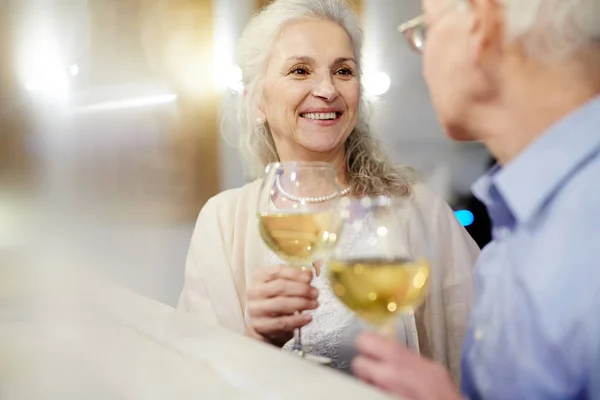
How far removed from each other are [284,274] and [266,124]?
672 millimetres

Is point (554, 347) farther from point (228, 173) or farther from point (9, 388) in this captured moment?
point (228, 173)

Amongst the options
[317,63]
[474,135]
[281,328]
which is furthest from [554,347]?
[317,63]

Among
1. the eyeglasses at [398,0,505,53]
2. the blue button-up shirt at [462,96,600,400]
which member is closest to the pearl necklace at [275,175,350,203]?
the eyeglasses at [398,0,505,53]

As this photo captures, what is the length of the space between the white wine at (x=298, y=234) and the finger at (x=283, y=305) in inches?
2.6

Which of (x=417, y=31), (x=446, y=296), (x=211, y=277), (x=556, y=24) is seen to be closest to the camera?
(x=556, y=24)

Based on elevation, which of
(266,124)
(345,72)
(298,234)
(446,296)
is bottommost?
(446,296)

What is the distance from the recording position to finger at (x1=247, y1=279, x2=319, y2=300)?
973 mm

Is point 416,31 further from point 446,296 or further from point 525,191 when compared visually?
point 446,296

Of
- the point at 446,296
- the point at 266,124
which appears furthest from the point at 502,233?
the point at 266,124

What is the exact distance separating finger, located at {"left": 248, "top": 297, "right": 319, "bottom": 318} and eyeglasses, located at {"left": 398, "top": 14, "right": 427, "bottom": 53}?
410 millimetres

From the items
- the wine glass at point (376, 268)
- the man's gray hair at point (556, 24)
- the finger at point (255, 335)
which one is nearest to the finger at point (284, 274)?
the finger at point (255, 335)

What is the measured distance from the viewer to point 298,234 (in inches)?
38.1

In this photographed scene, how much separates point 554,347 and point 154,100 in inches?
49.7

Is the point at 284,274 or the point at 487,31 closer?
the point at 487,31
